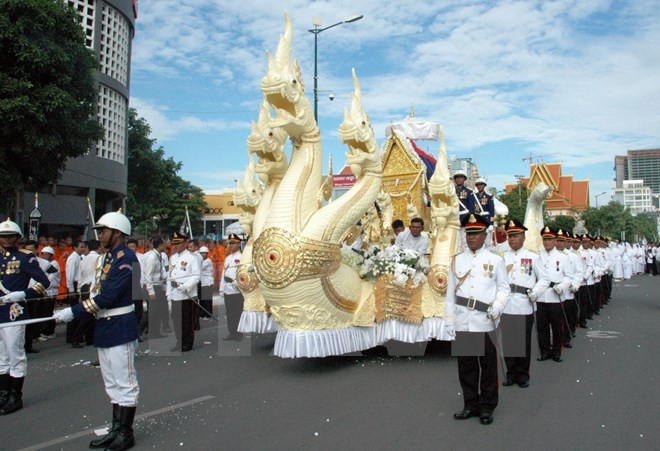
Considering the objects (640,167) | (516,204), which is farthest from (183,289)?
(640,167)

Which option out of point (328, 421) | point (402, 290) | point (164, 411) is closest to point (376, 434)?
point (328, 421)

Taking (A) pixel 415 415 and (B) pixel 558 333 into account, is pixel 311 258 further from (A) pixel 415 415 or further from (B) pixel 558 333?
(B) pixel 558 333

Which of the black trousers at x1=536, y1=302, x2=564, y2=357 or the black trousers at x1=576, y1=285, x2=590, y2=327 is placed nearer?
the black trousers at x1=536, y1=302, x2=564, y2=357

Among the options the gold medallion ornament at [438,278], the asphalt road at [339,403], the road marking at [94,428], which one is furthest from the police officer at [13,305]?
the gold medallion ornament at [438,278]

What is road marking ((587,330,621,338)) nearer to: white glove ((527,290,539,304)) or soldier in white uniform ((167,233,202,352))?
white glove ((527,290,539,304))

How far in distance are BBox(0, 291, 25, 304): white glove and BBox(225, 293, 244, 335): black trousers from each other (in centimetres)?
369

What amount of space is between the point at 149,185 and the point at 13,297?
2628cm

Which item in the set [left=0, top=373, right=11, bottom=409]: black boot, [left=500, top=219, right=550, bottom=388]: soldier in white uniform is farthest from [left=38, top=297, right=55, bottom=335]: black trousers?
[left=500, top=219, right=550, bottom=388]: soldier in white uniform

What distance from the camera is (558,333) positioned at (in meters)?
6.46

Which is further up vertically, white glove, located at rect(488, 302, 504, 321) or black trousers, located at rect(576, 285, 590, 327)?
white glove, located at rect(488, 302, 504, 321)

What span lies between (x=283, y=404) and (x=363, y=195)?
8.37 ft

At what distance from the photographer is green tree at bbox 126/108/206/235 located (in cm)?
2881

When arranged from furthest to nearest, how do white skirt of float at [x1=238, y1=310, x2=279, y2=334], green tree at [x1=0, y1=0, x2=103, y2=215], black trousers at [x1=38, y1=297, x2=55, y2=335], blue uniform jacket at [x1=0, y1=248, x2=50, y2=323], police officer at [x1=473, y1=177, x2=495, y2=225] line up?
1. green tree at [x1=0, y1=0, x2=103, y2=215]
2. police officer at [x1=473, y1=177, x2=495, y2=225]
3. black trousers at [x1=38, y1=297, x2=55, y2=335]
4. white skirt of float at [x1=238, y1=310, x2=279, y2=334]
5. blue uniform jacket at [x1=0, y1=248, x2=50, y2=323]

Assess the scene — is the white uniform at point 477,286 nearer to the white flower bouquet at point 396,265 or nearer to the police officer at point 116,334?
the white flower bouquet at point 396,265
